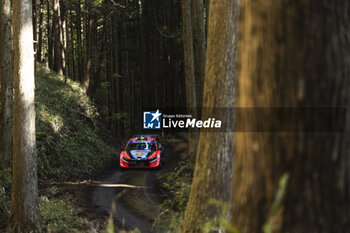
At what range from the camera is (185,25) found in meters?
16.3

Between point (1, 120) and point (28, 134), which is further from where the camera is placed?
point (1, 120)

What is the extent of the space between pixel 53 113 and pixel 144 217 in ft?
41.1

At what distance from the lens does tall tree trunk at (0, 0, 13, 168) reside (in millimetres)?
12930

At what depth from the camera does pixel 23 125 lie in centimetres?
945

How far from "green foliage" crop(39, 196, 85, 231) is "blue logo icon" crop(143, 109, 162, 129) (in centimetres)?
2407

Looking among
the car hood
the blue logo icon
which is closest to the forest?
the car hood

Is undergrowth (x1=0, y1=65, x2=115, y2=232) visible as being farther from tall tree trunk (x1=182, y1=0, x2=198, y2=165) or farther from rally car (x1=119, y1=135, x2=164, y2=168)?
tall tree trunk (x1=182, y1=0, x2=198, y2=165)

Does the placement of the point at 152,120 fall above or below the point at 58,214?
above

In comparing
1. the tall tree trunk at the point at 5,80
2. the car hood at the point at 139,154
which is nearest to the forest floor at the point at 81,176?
the car hood at the point at 139,154

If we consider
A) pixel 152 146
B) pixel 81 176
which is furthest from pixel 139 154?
pixel 81 176

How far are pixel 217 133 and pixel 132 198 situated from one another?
→ 8.78m

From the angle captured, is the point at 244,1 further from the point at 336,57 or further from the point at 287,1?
the point at 336,57

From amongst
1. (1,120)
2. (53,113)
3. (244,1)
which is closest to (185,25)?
(1,120)

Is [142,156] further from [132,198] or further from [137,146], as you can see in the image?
[132,198]
